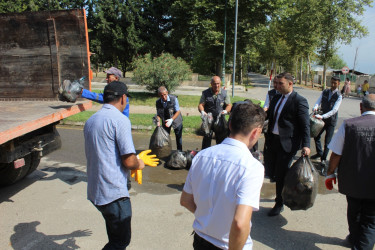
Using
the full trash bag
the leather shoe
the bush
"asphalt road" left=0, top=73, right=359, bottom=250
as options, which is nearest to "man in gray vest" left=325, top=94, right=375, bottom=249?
"asphalt road" left=0, top=73, right=359, bottom=250

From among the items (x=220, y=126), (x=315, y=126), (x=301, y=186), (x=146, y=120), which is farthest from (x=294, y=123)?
(x=146, y=120)

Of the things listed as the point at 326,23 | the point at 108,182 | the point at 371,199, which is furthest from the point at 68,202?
the point at 326,23

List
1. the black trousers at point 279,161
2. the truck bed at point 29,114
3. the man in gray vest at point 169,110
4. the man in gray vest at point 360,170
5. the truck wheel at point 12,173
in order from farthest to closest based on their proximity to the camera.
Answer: the man in gray vest at point 169,110 → the truck wheel at point 12,173 → the black trousers at point 279,161 → the truck bed at point 29,114 → the man in gray vest at point 360,170

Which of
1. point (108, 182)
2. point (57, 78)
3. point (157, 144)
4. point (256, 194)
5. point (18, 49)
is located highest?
point (18, 49)

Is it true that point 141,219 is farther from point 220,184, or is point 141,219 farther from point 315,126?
point 315,126

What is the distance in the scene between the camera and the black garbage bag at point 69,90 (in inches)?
141

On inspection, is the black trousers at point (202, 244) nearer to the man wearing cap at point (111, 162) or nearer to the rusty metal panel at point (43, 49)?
the man wearing cap at point (111, 162)

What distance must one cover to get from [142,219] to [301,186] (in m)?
2.02

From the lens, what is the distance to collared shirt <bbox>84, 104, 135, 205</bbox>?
7.00ft

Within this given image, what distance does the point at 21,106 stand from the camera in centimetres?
387

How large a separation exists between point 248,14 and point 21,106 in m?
22.3

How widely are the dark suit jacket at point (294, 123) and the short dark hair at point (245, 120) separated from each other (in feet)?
7.07

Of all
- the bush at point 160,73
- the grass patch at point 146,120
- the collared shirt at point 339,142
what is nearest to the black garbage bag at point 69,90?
the collared shirt at point 339,142

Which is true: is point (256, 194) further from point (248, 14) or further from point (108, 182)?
point (248, 14)
